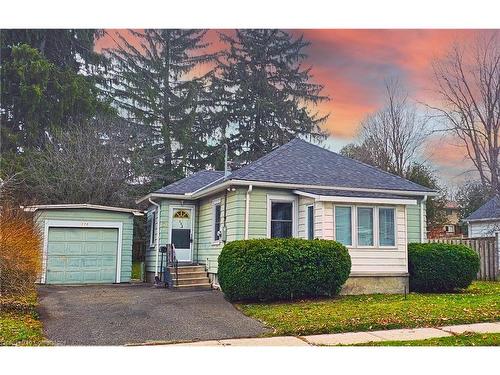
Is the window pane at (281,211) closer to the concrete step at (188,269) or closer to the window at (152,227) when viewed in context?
the concrete step at (188,269)

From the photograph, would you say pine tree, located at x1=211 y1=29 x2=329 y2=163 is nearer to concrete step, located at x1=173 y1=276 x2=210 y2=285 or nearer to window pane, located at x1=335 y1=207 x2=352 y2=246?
concrete step, located at x1=173 y1=276 x2=210 y2=285

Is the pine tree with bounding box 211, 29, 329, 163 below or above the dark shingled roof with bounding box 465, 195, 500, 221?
above

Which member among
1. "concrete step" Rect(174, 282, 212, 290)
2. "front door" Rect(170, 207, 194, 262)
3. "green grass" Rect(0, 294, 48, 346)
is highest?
"front door" Rect(170, 207, 194, 262)

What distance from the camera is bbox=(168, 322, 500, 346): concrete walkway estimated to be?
689 cm

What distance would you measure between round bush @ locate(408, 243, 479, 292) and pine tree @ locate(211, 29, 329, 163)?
1638cm

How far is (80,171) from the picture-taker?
66.4ft

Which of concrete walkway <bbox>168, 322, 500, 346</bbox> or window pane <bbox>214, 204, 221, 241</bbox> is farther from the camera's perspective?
window pane <bbox>214, 204, 221, 241</bbox>

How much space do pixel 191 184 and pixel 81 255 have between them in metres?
4.03

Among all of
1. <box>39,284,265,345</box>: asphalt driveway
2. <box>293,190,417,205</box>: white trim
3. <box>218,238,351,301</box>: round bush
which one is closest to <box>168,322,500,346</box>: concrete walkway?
<box>39,284,265,345</box>: asphalt driveway

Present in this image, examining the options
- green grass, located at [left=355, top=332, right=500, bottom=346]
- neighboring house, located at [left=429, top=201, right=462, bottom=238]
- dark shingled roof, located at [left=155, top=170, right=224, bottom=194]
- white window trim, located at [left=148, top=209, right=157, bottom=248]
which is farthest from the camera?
Answer: neighboring house, located at [left=429, top=201, right=462, bottom=238]

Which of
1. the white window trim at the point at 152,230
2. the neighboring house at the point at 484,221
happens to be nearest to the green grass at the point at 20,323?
the white window trim at the point at 152,230

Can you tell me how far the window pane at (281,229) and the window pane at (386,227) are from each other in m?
2.17
